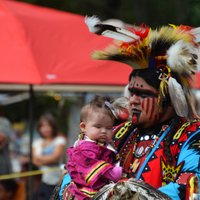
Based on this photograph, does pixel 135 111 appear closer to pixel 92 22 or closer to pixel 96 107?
pixel 96 107

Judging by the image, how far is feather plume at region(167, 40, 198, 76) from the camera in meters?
3.47

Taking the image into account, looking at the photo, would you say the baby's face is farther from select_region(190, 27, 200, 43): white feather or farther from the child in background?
select_region(190, 27, 200, 43): white feather

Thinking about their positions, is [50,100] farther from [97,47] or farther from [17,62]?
[17,62]

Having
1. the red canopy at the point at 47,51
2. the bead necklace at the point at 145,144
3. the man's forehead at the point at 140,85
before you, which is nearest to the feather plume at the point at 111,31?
the man's forehead at the point at 140,85

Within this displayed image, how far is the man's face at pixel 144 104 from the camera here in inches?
139

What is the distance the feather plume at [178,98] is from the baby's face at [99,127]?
0.37m

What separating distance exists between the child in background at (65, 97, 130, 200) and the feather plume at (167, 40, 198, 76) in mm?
424

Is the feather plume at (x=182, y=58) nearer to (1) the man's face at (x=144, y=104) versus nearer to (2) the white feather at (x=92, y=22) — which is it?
(1) the man's face at (x=144, y=104)

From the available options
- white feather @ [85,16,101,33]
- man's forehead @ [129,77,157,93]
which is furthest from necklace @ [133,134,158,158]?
white feather @ [85,16,101,33]

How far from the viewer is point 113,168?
3.47m

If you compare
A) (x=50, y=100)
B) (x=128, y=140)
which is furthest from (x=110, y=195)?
(x=50, y=100)

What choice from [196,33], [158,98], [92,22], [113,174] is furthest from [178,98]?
[92,22]

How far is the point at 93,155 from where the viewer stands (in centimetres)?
350

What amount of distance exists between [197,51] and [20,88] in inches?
253
